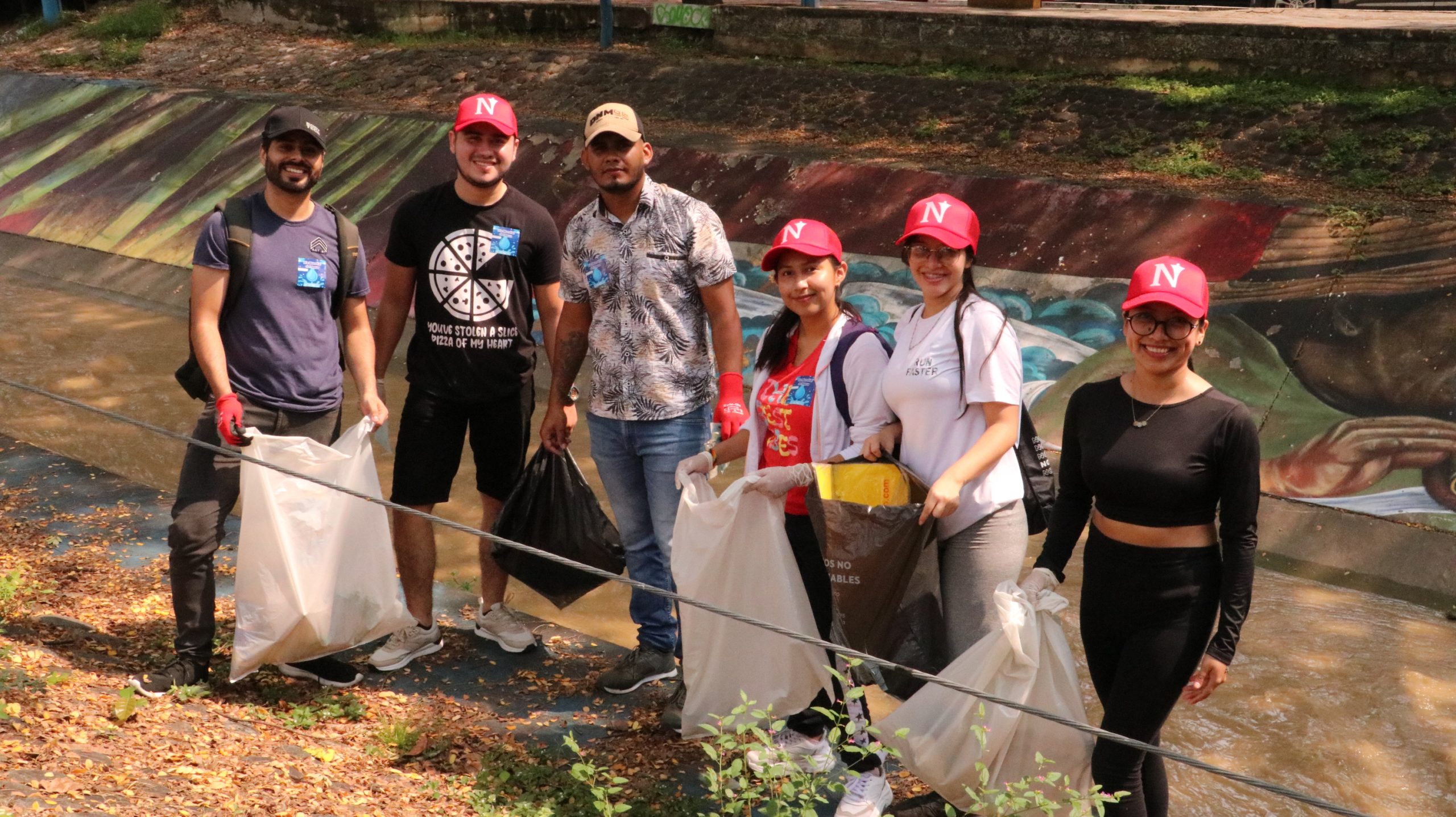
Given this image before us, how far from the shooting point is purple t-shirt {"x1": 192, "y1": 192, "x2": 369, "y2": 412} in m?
4.22

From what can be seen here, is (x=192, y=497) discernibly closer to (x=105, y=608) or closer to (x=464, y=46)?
(x=105, y=608)

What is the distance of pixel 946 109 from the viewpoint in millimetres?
10719

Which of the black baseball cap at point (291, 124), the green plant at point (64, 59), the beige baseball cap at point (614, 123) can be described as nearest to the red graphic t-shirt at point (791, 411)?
the beige baseball cap at point (614, 123)

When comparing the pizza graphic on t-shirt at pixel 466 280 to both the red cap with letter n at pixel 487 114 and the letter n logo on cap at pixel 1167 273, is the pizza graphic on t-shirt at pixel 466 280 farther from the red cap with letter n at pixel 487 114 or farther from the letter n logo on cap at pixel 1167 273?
the letter n logo on cap at pixel 1167 273

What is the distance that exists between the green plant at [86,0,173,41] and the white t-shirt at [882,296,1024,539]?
54.6 ft

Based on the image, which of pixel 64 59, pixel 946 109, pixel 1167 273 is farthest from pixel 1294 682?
pixel 64 59

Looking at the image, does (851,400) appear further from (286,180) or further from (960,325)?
(286,180)

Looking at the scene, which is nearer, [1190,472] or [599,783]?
[1190,472]

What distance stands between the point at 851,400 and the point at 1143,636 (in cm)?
100

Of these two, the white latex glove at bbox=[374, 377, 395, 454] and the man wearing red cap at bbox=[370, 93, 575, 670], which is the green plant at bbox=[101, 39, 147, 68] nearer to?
the white latex glove at bbox=[374, 377, 395, 454]

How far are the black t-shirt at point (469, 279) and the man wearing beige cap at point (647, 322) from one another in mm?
223

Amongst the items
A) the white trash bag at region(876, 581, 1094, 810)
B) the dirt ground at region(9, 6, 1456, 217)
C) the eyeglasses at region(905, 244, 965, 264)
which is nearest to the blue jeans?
the eyeglasses at region(905, 244, 965, 264)

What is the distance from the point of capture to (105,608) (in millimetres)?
5035

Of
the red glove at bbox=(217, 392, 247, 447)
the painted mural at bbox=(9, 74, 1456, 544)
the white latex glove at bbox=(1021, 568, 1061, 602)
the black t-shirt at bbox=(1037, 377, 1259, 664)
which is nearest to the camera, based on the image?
the black t-shirt at bbox=(1037, 377, 1259, 664)
